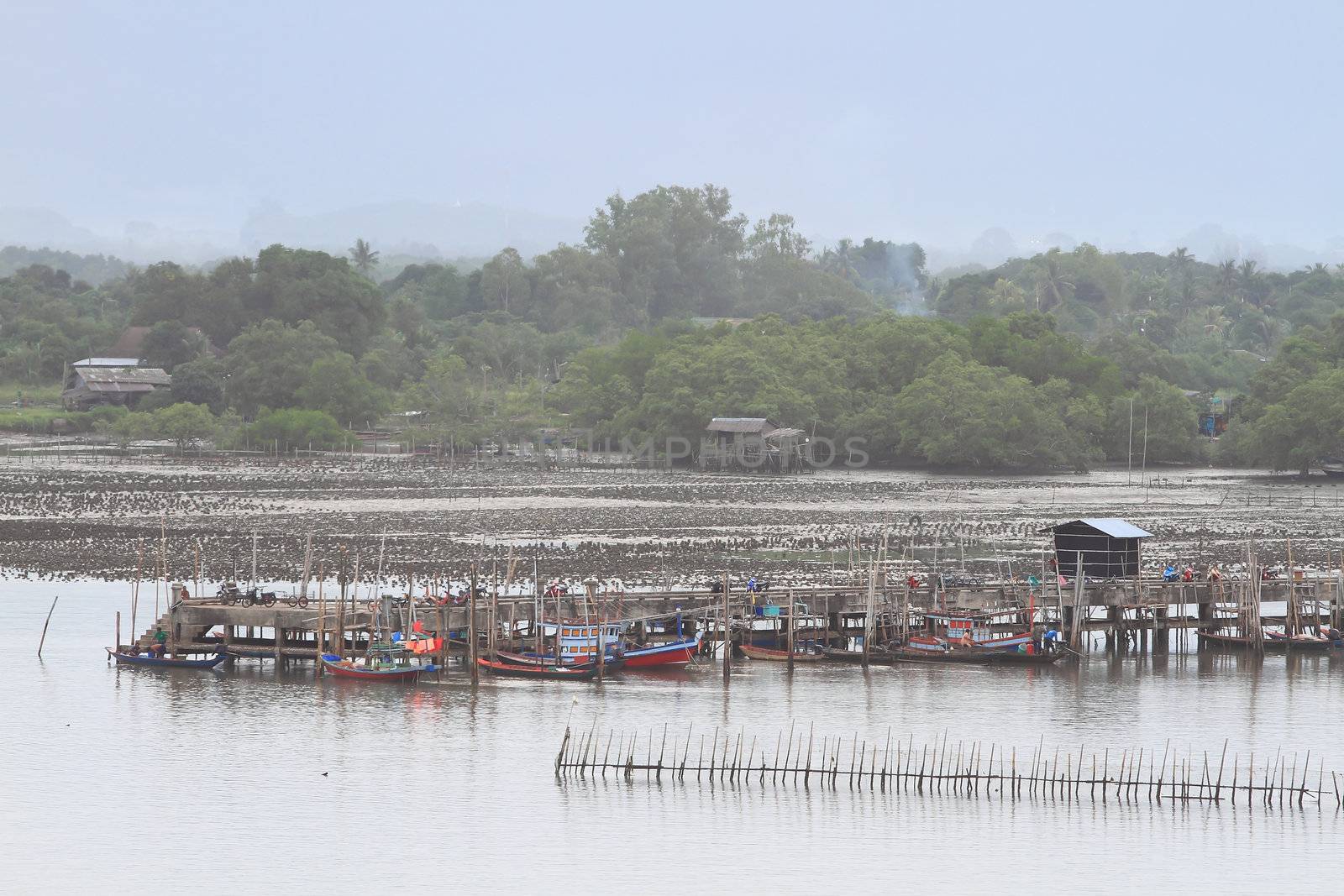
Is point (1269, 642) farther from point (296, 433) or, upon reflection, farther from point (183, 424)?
point (183, 424)

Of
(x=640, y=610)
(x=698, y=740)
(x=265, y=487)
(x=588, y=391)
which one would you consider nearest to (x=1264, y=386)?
(x=588, y=391)

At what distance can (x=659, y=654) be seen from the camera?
42.8 metres

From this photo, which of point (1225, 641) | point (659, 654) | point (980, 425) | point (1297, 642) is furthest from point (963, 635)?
point (980, 425)

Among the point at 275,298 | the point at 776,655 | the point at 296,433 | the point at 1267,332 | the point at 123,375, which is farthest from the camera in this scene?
the point at 1267,332

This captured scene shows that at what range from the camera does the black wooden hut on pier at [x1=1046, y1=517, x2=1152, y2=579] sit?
47.2m

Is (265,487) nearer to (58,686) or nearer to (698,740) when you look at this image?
(58,686)

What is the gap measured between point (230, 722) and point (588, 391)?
87.9 m

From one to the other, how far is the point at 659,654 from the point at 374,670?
22.4 ft

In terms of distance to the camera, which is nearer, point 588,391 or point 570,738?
point 570,738

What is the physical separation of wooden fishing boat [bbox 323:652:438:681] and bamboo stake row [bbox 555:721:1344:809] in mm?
6414

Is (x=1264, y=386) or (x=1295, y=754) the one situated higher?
(x=1264, y=386)

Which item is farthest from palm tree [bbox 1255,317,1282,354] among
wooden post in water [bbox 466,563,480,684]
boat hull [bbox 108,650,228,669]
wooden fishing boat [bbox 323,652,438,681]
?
boat hull [bbox 108,650,228,669]

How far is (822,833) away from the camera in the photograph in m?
30.1

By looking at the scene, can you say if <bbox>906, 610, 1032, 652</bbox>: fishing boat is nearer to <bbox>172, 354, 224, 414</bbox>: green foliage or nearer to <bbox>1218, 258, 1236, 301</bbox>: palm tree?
<bbox>172, 354, 224, 414</bbox>: green foliage
